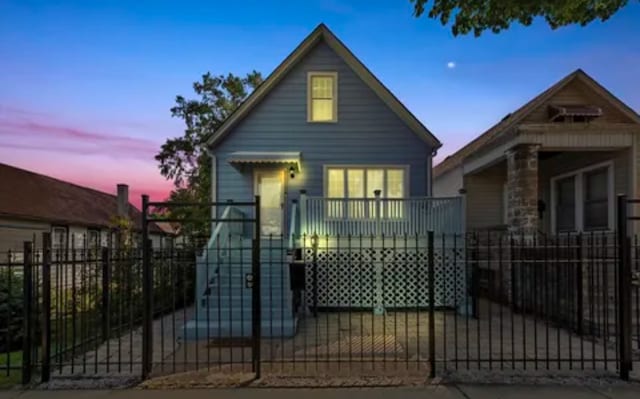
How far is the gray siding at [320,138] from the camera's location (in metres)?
14.0

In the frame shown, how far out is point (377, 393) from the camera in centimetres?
536

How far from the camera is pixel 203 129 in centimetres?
2347

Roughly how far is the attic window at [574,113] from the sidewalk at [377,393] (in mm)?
7850

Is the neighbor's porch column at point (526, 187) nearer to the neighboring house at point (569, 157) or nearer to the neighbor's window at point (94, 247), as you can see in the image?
the neighboring house at point (569, 157)

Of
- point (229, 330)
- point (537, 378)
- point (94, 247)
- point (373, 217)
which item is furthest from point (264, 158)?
point (537, 378)

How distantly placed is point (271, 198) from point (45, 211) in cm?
961

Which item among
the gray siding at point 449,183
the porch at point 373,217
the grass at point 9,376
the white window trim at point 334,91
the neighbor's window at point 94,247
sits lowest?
the grass at point 9,376

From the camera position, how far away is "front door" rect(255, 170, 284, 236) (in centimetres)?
1400

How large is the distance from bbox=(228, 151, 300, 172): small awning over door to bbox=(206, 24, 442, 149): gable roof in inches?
43.7

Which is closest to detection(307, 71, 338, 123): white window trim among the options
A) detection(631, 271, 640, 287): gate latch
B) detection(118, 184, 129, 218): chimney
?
detection(118, 184, 129, 218): chimney

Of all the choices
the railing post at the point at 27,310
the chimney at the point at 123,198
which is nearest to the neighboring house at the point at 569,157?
the railing post at the point at 27,310

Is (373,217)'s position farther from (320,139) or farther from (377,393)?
(377,393)

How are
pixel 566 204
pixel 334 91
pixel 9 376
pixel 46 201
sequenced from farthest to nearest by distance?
pixel 46 201, pixel 334 91, pixel 566 204, pixel 9 376

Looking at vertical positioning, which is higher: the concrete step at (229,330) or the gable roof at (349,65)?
the gable roof at (349,65)
